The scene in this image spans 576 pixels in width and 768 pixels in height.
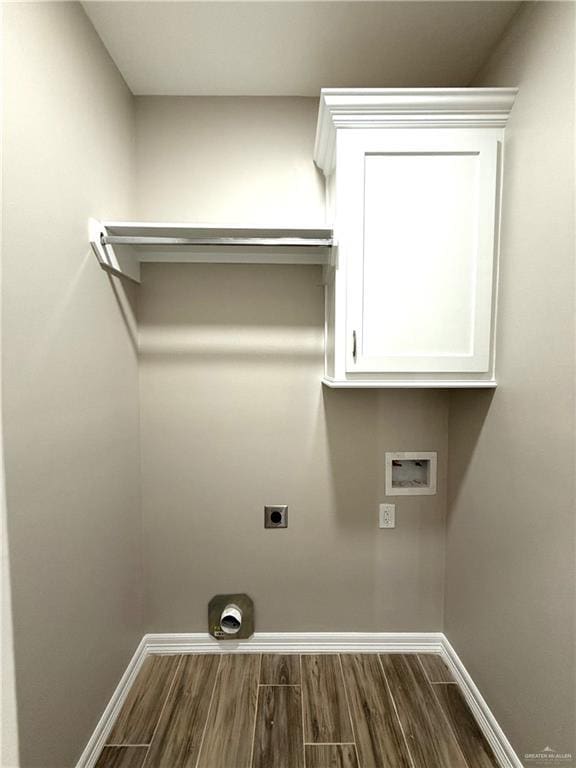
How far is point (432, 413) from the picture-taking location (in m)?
1.79

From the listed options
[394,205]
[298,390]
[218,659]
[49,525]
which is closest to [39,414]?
[49,525]

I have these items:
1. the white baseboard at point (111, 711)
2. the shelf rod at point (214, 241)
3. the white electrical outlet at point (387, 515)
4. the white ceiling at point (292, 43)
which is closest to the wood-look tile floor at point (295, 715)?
the white baseboard at point (111, 711)

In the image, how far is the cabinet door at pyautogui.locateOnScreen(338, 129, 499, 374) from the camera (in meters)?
1.31

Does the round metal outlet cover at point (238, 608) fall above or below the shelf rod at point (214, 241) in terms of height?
below

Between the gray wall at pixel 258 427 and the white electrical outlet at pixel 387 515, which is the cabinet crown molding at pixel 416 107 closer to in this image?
the gray wall at pixel 258 427

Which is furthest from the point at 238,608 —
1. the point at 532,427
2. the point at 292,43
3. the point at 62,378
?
the point at 292,43

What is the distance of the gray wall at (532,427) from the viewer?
1.05 m

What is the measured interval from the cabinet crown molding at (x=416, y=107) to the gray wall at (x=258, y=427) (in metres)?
0.44

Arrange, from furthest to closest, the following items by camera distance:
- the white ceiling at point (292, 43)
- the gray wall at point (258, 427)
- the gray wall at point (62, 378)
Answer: the gray wall at point (258, 427) < the white ceiling at point (292, 43) < the gray wall at point (62, 378)

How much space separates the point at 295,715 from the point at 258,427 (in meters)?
1.14

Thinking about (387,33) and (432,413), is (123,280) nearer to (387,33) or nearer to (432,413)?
(387,33)

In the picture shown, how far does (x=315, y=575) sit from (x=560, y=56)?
209 centimetres

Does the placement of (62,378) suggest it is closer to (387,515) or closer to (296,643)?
(387,515)

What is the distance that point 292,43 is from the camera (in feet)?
4.55
